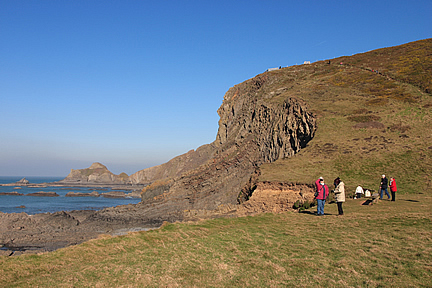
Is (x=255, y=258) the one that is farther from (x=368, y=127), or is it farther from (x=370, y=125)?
(x=370, y=125)

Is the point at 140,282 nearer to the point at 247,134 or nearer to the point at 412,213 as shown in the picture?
the point at 412,213

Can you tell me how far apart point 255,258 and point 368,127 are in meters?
31.4

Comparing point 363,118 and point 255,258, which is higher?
point 363,118

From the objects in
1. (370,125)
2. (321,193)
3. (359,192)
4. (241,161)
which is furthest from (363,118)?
(321,193)

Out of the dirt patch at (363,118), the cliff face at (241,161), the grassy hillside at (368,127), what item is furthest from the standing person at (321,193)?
the dirt patch at (363,118)

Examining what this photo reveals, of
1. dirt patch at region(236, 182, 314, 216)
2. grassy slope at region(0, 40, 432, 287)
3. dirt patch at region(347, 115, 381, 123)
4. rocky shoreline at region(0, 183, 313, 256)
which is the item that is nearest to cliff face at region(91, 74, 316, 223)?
rocky shoreline at region(0, 183, 313, 256)

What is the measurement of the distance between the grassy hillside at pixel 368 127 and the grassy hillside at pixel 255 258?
12.2 m

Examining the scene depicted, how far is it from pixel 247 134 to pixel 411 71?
32828 millimetres

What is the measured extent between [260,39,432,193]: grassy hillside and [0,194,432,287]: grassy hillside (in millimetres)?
12198

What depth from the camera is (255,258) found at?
1006 centimetres

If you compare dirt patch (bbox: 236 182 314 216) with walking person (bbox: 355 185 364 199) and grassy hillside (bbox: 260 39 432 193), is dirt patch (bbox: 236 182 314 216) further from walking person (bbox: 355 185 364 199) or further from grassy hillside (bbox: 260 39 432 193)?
walking person (bbox: 355 185 364 199)

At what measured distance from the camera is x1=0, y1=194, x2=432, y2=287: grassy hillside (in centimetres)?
809

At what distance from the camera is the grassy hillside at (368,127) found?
27031 millimetres

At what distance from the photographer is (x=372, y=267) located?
8.38 metres
